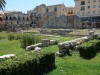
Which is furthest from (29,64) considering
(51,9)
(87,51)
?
(51,9)

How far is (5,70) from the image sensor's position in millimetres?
10602

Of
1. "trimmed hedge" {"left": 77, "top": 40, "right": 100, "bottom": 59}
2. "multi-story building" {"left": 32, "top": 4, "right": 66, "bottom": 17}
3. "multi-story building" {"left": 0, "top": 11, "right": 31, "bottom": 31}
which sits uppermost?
"multi-story building" {"left": 32, "top": 4, "right": 66, "bottom": 17}

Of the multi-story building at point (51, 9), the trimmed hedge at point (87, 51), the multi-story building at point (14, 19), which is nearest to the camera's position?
the trimmed hedge at point (87, 51)

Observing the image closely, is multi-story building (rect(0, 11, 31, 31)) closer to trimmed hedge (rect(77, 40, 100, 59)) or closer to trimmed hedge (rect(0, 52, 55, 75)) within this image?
trimmed hedge (rect(77, 40, 100, 59))

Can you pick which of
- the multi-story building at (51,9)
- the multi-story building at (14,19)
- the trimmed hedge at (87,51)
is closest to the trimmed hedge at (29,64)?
the trimmed hedge at (87,51)

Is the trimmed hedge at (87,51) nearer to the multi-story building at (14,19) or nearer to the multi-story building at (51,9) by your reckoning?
the multi-story building at (51,9)

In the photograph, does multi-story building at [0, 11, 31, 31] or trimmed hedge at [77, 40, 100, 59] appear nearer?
trimmed hedge at [77, 40, 100, 59]

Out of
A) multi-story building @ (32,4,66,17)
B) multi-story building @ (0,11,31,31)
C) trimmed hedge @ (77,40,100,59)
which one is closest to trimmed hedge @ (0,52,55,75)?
trimmed hedge @ (77,40,100,59)

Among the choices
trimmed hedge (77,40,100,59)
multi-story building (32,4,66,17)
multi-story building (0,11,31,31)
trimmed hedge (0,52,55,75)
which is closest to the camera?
trimmed hedge (0,52,55,75)

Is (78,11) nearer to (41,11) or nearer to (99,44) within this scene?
(41,11)

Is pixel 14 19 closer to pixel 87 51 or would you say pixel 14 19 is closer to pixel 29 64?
pixel 87 51

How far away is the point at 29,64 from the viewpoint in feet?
40.2

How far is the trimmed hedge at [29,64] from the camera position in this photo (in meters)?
10.9

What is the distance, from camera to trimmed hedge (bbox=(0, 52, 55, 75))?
431 inches
